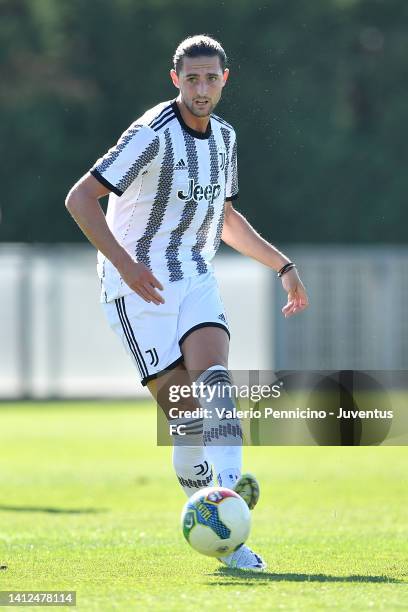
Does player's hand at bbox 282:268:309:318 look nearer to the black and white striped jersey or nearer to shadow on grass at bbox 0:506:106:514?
the black and white striped jersey

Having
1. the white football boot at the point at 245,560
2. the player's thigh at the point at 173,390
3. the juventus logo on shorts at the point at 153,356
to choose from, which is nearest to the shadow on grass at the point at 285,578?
the white football boot at the point at 245,560

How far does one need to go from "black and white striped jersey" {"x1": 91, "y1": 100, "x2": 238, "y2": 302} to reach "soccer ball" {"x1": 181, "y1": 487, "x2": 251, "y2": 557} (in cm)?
123

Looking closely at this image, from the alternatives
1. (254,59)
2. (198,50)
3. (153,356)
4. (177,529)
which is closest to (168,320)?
(153,356)

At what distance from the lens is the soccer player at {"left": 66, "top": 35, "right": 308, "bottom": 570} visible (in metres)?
7.06

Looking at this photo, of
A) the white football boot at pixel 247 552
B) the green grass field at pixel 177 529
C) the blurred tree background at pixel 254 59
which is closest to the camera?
the green grass field at pixel 177 529

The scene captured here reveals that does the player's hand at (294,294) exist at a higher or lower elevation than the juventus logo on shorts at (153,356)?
higher

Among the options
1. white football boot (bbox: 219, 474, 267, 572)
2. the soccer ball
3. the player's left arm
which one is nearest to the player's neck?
the player's left arm

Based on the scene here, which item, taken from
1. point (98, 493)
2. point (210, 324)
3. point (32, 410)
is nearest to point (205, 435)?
point (210, 324)

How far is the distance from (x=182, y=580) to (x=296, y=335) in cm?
2322

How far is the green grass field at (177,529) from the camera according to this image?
19.8 ft

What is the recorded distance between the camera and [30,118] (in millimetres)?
36250

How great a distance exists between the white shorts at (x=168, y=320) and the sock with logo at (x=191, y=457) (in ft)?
1.07

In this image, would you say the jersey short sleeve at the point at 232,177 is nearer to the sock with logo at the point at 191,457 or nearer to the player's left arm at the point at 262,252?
the player's left arm at the point at 262,252

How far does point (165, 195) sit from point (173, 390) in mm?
923
